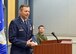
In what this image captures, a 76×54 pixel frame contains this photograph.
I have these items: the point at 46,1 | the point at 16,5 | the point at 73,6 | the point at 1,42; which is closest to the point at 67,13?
the point at 73,6

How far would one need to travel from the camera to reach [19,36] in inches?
119

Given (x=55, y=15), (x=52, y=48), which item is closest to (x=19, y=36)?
(x=52, y=48)

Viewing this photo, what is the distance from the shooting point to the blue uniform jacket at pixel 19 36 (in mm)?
2938

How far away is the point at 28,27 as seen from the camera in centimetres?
305

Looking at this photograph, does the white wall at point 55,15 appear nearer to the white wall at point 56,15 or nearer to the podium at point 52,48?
the white wall at point 56,15

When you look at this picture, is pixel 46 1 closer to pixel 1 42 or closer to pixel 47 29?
pixel 47 29

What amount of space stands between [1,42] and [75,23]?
6.73 m

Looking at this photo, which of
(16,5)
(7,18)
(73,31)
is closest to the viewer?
(7,18)

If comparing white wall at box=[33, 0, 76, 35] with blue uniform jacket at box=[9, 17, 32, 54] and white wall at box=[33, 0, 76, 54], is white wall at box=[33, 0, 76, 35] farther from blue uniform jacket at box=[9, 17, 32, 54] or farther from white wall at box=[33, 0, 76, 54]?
blue uniform jacket at box=[9, 17, 32, 54]

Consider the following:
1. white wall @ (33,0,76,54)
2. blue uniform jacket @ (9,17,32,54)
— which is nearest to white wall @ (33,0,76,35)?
white wall @ (33,0,76,54)

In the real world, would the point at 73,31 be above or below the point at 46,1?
below

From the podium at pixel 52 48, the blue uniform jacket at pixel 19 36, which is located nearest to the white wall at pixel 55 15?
the blue uniform jacket at pixel 19 36

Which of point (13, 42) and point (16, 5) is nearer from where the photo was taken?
point (13, 42)

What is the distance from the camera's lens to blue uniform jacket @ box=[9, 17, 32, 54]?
2.94m
